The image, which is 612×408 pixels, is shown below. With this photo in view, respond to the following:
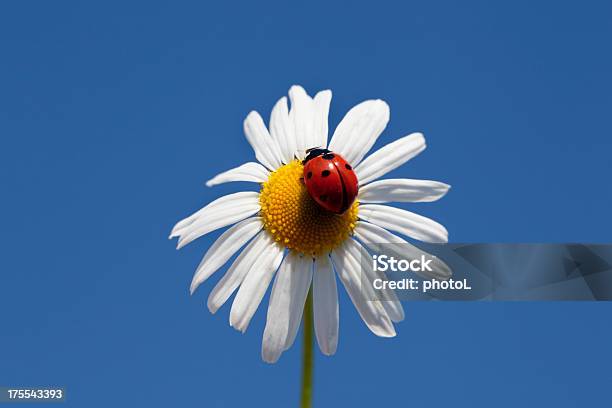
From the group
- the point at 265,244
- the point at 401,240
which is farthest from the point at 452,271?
the point at 265,244

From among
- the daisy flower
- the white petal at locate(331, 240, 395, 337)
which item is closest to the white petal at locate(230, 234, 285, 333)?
the daisy flower

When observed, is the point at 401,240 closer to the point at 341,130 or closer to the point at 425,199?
the point at 425,199

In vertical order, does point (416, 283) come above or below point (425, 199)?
below

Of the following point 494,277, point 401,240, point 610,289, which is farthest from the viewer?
point 401,240

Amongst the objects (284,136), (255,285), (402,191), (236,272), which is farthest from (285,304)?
(284,136)

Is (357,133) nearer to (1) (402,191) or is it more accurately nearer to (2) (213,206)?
(1) (402,191)

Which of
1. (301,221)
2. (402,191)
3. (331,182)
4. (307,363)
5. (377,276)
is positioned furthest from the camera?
(301,221)

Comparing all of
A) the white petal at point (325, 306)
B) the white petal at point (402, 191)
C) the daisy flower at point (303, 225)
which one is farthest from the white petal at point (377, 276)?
the white petal at point (402, 191)

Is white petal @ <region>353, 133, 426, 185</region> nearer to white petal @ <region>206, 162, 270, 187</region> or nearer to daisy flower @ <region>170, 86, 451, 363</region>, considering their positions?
daisy flower @ <region>170, 86, 451, 363</region>
